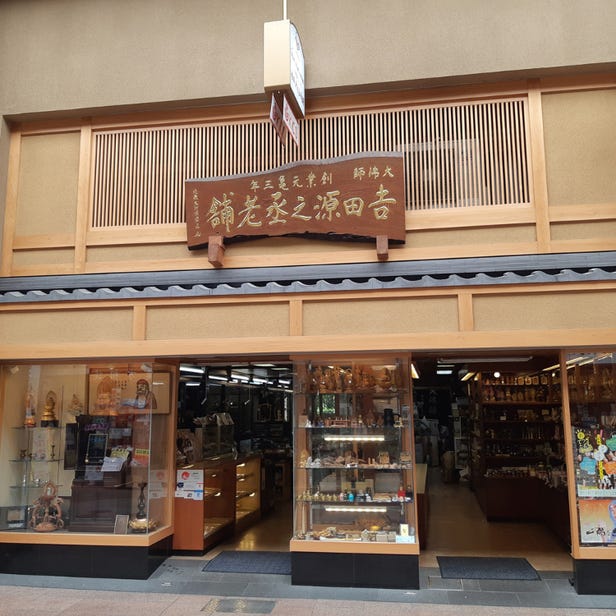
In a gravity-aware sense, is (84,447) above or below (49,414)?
below

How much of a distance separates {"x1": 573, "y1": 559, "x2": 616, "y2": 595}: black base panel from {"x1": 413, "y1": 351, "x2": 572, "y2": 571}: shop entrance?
45.0 inches

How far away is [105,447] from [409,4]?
7429 mm

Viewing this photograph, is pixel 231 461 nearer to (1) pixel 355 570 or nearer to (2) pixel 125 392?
(2) pixel 125 392

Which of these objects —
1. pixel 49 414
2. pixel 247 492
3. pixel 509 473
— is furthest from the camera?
pixel 509 473

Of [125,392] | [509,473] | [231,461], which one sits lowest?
[509,473]

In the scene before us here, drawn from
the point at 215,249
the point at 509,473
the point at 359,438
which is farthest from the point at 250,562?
the point at 509,473

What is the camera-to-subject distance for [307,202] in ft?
26.3

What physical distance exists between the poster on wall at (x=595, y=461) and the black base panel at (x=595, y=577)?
2.46 ft

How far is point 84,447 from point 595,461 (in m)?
6.80

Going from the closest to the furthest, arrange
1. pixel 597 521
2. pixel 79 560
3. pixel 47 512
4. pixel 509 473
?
pixel 597 521 < pixel 79 560 < pixel 47 512 < pixel 509 473

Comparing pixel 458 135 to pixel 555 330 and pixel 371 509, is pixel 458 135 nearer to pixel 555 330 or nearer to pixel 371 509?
pixel 555 330

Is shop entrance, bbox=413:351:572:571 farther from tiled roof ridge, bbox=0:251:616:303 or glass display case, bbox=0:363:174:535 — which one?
glass display case, bbox=0:363:174:535

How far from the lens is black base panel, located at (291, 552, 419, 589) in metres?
7.29

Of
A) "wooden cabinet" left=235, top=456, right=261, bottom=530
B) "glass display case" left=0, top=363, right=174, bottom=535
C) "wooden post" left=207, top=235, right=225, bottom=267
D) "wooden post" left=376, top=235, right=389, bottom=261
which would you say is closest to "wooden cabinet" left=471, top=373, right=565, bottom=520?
"wooden cabinet" left=235, top=456, right=261, bottom=530
